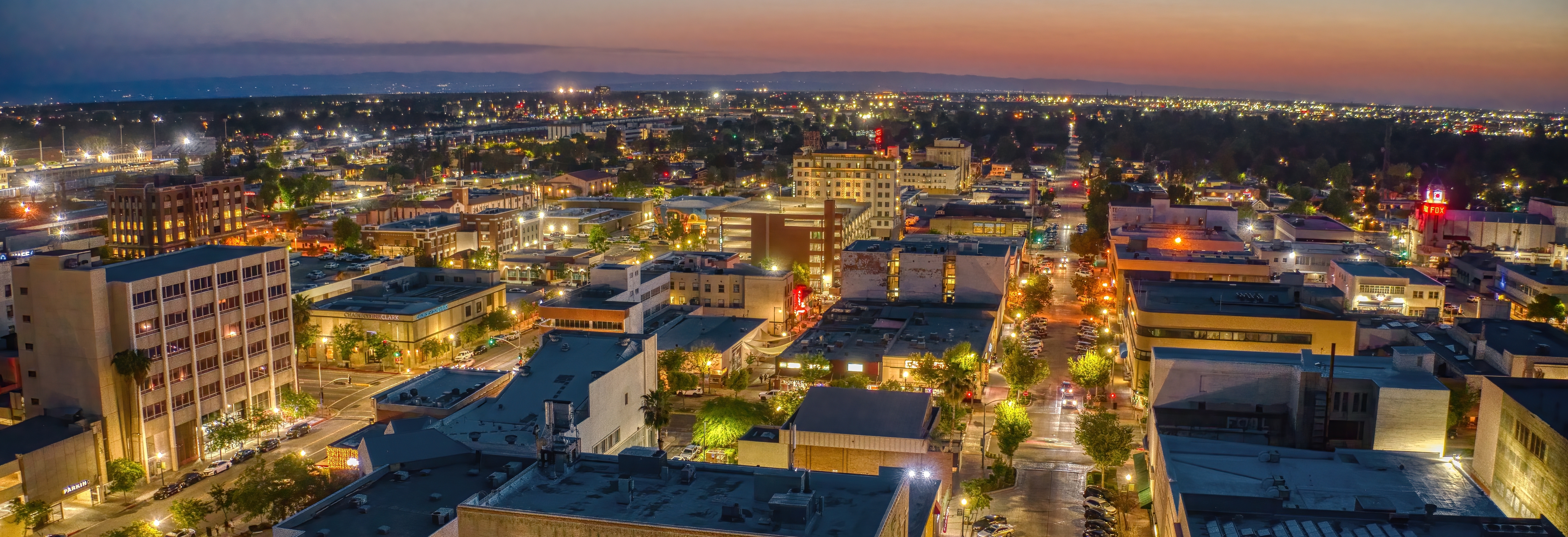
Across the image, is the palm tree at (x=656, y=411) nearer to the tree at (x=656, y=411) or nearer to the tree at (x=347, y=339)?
the tree at (x=656, y=411)

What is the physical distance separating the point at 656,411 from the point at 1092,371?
490 inches

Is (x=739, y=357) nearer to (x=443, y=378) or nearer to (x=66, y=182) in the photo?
(x=443, y=378)

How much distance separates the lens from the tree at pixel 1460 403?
87.9 feet

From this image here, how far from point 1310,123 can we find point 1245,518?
146055mm

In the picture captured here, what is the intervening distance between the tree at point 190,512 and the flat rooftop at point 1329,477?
17411mm

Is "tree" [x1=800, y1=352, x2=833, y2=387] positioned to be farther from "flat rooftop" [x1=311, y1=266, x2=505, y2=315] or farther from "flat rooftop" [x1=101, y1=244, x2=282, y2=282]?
"flat rooftop" [x1=101, y1=244, x2=282, y2=282]

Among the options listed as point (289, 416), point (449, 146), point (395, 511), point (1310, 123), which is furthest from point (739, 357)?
point (1310, 123)

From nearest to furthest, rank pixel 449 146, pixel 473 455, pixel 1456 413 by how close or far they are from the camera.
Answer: pixel 473 455 < pixel 1456 413 < pixel 449 146

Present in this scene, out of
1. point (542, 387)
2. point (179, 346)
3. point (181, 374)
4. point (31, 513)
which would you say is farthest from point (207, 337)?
point (542, 387)

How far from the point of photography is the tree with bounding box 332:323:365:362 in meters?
33.6

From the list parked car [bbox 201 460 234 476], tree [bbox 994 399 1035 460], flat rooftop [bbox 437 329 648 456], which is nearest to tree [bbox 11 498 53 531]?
parked car [bbox 201 460 234 476]

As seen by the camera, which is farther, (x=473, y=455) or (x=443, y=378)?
(x=443, y=378)

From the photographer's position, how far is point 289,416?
2850cm

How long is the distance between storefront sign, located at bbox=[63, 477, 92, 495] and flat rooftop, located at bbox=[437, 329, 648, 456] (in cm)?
787
